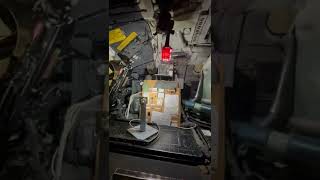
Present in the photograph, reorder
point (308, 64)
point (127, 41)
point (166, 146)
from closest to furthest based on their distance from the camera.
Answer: point (308, 64), point (166, 146), point (127, 41)

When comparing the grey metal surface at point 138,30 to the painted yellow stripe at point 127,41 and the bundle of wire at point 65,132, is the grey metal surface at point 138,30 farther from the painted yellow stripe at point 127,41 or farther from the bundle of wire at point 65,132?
the bundle of wire at point 65,132

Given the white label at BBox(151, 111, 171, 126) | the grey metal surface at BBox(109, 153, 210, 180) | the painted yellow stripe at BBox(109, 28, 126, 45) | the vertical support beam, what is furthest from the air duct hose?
the white label at BBox(151, 111, 171, 126)

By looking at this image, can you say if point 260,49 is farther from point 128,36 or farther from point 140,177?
point 128,36

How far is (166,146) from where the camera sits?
163 centimetres

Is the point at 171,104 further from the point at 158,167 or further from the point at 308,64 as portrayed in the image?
the point at 308,64

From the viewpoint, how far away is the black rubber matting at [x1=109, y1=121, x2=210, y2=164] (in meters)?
1.49

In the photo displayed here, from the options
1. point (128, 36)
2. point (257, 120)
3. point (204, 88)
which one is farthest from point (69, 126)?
point (204, 88)

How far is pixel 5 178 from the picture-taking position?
0.89 m

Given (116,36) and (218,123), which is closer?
(218,123)

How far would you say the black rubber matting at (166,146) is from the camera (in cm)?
149

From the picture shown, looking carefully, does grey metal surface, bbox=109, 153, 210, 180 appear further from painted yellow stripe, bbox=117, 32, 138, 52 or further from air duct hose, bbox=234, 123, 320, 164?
painted yellow stripe, bbox=117, 32, 138, 52

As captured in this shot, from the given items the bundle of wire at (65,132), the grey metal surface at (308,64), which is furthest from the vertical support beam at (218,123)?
the bundle of wire at (65,132)

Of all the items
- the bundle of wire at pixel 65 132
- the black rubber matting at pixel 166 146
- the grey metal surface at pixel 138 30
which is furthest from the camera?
the grey metal surface at pixel 138 30

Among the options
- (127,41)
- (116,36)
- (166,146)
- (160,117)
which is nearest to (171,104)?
(160,117)
